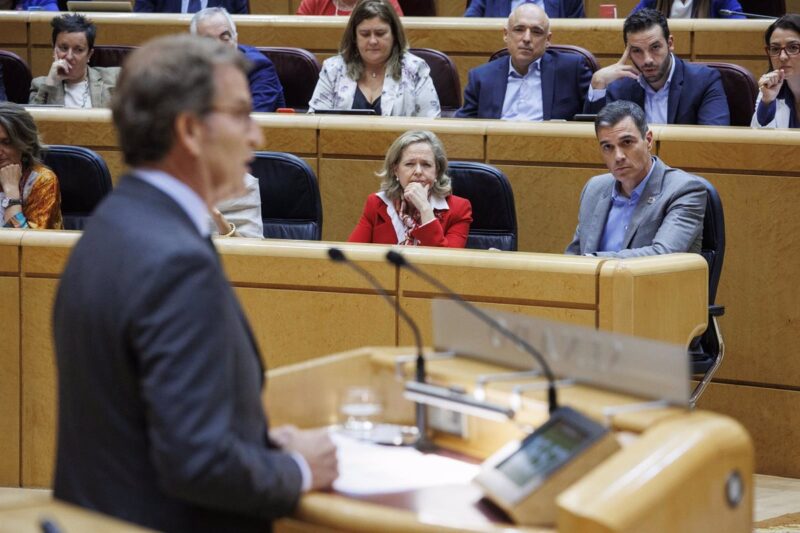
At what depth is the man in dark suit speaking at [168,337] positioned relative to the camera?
1.01 meters

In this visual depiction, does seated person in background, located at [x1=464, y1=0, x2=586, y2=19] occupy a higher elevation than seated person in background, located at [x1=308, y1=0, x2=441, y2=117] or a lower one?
higher

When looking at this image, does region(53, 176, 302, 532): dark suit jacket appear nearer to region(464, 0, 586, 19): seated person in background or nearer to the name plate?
the name plate

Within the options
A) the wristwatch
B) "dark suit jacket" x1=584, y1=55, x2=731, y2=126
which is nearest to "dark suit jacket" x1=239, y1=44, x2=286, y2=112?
the wristwatch

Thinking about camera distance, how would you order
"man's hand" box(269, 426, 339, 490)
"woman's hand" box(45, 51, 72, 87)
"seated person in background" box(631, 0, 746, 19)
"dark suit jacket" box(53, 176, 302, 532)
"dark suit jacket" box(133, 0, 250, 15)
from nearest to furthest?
"dark suit jacket" box(53, 176, 302, 532) < "man's hand" box(269, 426, 339, 490) < "woman's hand" box(45, 51, 72, 87) < "seated person in background" box(631, 0, 746, 19) < "dark suit jacket" box(133, 0, 250, 15)

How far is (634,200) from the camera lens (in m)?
2.84

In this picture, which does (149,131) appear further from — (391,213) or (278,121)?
(278,121)

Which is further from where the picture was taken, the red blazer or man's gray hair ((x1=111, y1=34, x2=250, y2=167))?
the red blazer

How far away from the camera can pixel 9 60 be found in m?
4.21

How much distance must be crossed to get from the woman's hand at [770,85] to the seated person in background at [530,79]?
0.56 m

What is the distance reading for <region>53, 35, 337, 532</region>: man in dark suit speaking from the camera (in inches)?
39.7

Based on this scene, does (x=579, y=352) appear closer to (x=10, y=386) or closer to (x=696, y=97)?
(x=10, y=386)

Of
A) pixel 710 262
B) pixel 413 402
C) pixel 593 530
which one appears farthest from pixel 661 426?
pixel 710 262

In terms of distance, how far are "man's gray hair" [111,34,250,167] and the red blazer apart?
1.85 m

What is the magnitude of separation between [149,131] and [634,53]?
261 centimetres
